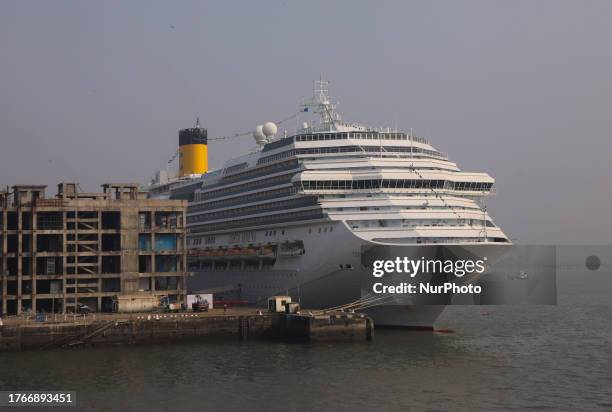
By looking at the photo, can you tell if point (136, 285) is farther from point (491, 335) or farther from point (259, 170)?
point (491, 335)

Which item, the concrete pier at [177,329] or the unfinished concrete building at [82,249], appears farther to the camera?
the unfinished concrete building at [82,249]

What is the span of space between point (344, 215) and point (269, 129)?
2507 centimetres

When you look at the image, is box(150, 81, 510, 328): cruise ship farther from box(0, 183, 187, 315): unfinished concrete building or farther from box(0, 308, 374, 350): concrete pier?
box(0, 183, 187, 315): unfinished concrete building

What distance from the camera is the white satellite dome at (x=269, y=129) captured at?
79.8m

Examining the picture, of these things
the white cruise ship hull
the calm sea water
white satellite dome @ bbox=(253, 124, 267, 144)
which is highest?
white satellite dome @ bbox=(253, 124, 267, 144)

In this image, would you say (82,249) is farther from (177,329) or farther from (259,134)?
(259,134)

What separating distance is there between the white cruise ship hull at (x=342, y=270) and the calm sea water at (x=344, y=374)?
62.1 inches

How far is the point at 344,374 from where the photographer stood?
4131 cm

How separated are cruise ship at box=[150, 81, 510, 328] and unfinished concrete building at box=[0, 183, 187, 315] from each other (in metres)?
7.40

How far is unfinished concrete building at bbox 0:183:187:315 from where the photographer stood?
190ft

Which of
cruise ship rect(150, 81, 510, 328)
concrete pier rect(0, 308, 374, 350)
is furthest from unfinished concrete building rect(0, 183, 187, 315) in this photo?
cruise ship rect(150, 81, 510, 328)

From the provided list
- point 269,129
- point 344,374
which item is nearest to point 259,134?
point 269,129

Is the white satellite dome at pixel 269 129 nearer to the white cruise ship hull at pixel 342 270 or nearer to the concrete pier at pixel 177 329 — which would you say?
the white cruise ship hull at pixel 342 270

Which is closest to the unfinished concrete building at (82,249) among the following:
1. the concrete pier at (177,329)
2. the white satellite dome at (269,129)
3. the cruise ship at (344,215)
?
the concrete pier at (177,329)
